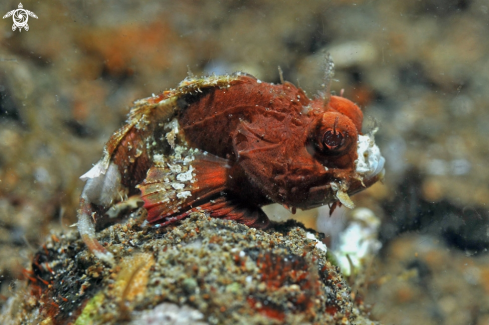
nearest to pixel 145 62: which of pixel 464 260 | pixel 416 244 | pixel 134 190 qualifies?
pixel 134 190

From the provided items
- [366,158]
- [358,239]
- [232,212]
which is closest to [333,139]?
[366,158]

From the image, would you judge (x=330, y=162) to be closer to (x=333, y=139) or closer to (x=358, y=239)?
(x=333, y=139)

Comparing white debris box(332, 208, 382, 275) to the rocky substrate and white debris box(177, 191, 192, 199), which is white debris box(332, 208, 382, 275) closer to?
the rocky substrate

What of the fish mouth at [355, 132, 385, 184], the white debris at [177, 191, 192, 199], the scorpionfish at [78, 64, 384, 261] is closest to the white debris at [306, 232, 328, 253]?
the scorpionfish at [78, 64, 384, 261]

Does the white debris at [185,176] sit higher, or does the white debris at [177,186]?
the white debris at [185,176]

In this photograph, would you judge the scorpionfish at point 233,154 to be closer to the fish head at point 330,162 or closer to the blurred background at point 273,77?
the fish head at point 330,162

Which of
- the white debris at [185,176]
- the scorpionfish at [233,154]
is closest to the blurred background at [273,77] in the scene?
the scorpionfish at [233,154]
